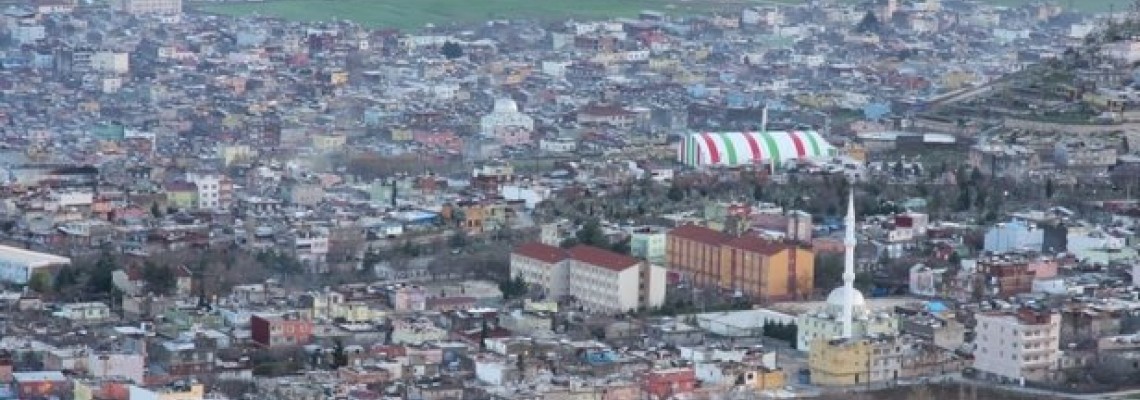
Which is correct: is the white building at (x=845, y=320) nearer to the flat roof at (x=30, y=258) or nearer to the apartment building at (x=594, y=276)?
the apartment building at (x=594, y=276)

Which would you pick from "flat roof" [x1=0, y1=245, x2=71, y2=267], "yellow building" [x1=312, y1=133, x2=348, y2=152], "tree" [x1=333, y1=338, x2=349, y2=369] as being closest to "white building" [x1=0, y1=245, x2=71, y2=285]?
"flat roof" [x1=0, y1=245, x2=71, y2=267]

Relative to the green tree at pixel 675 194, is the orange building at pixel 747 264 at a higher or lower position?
lower

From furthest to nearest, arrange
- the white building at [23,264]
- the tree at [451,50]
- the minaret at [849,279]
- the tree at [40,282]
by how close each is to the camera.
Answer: the tree at [451,50] → the white building at [23,264] → the tree at [40,282] → the minaret at [849,279]

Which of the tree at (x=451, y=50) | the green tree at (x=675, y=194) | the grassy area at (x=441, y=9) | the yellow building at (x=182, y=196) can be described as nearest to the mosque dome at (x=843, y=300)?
the green tree at (x=675, y=194)

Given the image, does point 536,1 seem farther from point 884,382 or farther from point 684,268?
point 884,382

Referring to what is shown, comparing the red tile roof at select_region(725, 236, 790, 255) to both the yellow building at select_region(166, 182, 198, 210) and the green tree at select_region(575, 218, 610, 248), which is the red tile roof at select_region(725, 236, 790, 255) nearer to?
Answer: the green tree at select_region(575, 218, 610, 248)

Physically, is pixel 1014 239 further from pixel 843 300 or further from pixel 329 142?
pixel 329 142

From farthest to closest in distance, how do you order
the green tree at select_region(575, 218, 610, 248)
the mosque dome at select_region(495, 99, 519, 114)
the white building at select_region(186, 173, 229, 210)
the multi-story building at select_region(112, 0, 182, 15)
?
the multi-story building at select_region(112, 0, 182, 15), the mosque dome at select_region(495, 99, 519, 114), the white building at select_region(186, 173, 229, 210), the green tree at select_region(575, 218, 610, 248)
